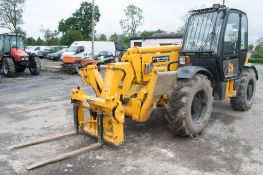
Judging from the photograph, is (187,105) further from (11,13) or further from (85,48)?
(11,13)

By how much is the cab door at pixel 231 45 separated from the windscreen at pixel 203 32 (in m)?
0.21

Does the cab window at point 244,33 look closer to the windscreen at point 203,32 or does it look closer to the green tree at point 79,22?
the windscreen at point 203,32

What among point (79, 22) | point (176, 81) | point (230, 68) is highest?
point (79, 22)

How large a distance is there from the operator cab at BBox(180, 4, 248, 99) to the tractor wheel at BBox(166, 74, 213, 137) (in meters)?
0.78

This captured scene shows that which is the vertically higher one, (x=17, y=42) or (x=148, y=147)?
(x=17, y=42)

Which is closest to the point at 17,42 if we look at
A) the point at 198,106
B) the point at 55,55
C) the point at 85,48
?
the point at 85,48

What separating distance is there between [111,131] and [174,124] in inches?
43.7

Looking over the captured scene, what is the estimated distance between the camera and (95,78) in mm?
5715

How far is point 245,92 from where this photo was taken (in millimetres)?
7301

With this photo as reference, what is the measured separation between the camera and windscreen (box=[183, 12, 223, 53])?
6.18 meters

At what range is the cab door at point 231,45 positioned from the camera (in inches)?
249

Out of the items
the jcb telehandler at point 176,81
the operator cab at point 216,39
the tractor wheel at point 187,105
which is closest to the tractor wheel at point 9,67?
the jcb telehandler at point 176,81

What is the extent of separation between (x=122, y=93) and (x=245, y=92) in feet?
11.7

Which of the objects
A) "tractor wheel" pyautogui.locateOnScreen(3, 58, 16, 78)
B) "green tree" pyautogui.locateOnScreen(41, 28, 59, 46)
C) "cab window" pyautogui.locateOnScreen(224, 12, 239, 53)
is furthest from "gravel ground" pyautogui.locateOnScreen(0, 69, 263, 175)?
"green tree" pyautogui.locateOnScreen(41, 28, 59, 46)
